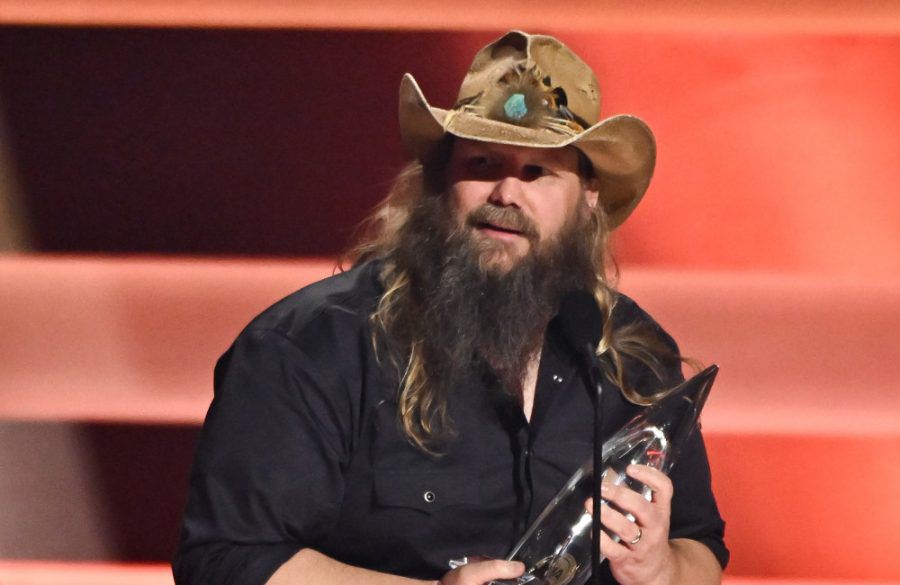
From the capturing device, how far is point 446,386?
216 cm

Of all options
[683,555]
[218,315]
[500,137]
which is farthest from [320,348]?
[218,315]

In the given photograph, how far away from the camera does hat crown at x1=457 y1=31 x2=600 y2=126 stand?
87.4 inches

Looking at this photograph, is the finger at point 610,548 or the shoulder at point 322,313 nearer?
the finger at point 610,548

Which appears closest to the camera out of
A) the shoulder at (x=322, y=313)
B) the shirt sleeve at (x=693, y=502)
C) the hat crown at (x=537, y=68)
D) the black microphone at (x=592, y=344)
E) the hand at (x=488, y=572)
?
the black microphone at (x=592, y=344)

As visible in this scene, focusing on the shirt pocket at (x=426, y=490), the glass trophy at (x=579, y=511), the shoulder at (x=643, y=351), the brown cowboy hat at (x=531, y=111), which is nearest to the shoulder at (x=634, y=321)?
the shoulder at (x=643, y=351)

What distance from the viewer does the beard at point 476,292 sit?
84.6 inches

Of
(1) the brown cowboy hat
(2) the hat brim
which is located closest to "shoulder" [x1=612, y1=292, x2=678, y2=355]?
(2) the hat brim

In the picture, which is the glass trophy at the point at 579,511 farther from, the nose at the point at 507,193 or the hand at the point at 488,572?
the nose at the point at 507,193

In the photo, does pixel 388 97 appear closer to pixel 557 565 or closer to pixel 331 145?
pixel 331 145

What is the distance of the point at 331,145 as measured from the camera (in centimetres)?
294

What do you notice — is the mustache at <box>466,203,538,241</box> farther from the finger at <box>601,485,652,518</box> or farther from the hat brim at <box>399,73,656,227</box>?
the finger at <box>601,485,652,518</box>

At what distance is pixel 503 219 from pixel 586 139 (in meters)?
0.22

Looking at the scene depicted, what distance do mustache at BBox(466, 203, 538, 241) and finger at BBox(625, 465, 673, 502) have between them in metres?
0.46

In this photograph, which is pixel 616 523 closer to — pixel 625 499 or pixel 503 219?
pixel 625 499
